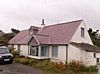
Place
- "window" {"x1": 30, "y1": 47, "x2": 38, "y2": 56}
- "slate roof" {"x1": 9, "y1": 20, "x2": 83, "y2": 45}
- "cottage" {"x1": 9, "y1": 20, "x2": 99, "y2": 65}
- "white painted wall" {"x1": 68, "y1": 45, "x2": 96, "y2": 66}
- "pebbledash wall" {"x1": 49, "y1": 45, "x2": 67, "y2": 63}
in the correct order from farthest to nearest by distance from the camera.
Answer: "window" {"x1": 30, "y1": 47, "x2": 38, "y2": 56}
"slate roof" {"x1": 9, "y1": 20, "x2": 83, "y2": 45}
"pebbledash wall" {"x1": 49, "y1": 45, "x2": 67, "y2": 63}
"cottage" {"x1": 9, "y1": 20, "x2": 99, "y2": 65}
"white painted wall" {"x1": 68, "y1": 45, "x2": 96, "y2": 66}

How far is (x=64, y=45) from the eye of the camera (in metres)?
22.7

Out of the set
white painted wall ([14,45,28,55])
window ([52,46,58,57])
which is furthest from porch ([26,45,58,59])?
white painted wall ([14,45,28,55])

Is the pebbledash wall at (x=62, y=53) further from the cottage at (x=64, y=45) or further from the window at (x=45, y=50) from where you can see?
the window at (x=45, y=50)

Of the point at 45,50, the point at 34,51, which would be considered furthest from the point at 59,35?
the point at 34,51

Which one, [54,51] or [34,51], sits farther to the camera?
[34,51]

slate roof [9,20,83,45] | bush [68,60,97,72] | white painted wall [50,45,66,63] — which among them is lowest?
bush [68,60,97,72]

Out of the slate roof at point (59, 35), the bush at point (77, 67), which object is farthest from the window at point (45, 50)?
the bush at point (77, 67)

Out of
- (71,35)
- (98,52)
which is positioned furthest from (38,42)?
(98,52)

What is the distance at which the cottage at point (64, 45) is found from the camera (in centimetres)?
2223

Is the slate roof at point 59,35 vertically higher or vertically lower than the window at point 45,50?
higher

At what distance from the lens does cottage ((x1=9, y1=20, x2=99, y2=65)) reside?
22.2 meters

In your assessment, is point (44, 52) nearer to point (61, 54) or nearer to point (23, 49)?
point (61, 54)

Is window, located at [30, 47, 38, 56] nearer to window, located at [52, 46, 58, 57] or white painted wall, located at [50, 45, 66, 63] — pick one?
window, located at [52, 46, 58, 57]

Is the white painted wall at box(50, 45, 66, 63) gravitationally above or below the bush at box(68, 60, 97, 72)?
above
